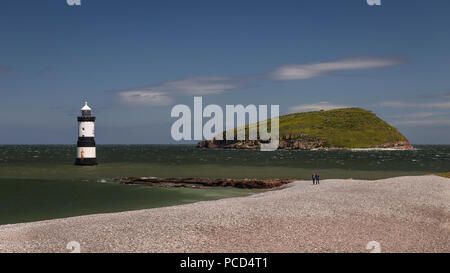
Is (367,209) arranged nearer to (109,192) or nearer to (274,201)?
(274,201)

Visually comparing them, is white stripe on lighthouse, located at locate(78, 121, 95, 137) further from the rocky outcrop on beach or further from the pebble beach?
the pebble beach

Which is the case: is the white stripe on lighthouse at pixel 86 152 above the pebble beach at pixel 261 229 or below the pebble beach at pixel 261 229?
above

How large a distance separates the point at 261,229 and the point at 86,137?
204ft

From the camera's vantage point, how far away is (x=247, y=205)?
28359mm

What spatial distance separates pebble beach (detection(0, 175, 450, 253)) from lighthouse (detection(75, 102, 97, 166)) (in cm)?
5336

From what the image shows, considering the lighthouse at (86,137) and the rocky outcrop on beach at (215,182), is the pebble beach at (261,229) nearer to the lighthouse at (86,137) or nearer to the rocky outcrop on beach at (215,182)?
the rocky outcrop on beach at (215,182)

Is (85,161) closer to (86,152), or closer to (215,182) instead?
(86,152)

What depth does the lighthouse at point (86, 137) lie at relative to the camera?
2938 inches

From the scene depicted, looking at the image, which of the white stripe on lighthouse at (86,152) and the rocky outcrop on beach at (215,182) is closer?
the rocky outcrop on beach at (215,182)

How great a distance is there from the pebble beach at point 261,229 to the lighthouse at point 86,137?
175ft

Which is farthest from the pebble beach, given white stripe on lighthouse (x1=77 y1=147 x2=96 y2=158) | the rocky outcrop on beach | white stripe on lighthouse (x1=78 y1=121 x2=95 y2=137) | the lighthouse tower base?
the lighthouse tower base

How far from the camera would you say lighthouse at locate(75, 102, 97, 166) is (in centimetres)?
7462

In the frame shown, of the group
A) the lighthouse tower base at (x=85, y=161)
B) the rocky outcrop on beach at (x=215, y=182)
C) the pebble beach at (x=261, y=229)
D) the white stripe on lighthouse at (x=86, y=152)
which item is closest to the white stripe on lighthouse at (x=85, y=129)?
the white stripe on lighthouse at (x=86, y=152)

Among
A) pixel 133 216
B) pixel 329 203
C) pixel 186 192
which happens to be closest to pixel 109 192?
pixel 186 192
